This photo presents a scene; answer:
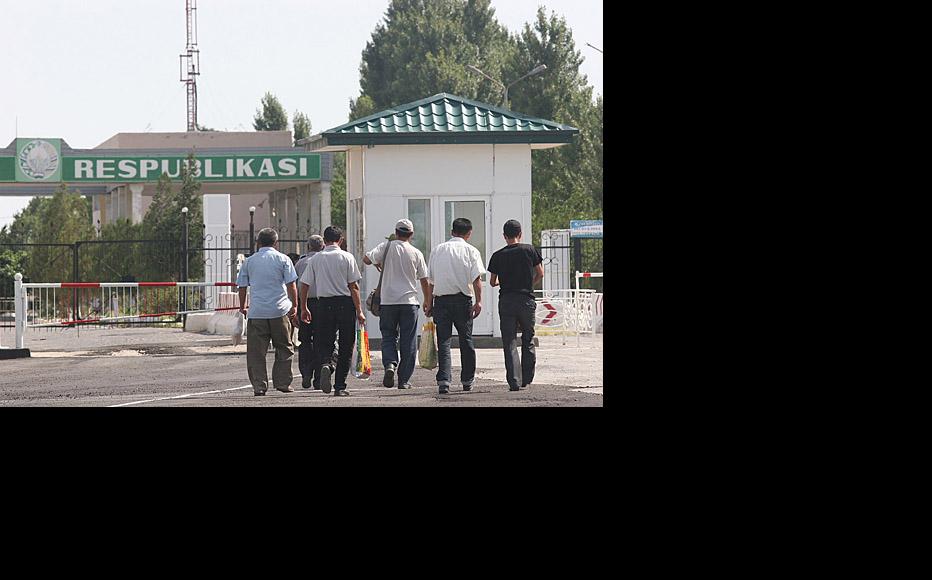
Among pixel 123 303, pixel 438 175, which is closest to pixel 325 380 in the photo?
pixel 438 175

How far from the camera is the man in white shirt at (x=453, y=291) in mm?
13562

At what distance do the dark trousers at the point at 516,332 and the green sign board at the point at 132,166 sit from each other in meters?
29.5

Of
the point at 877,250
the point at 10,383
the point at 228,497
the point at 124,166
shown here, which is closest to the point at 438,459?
the point at 228,497

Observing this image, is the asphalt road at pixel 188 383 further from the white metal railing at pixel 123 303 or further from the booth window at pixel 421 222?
the white metal railing at pixel 123 303

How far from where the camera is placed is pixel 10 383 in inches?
639

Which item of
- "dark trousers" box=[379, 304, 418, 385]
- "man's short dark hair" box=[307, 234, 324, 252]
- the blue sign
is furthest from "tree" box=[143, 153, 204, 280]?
"dark trousers" box=[379, 304, 418, 385]

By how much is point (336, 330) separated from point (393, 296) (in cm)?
67

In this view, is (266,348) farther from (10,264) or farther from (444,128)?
(10,264)

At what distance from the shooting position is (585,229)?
30875 millimetres

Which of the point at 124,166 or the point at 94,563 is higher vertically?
the point at 124,166

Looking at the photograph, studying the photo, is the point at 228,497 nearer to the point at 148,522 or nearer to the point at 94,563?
the point at 148,522

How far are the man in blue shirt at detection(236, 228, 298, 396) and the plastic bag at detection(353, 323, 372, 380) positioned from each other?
118 centimetres

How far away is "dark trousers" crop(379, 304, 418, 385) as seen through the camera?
13.8m

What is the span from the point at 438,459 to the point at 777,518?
72.7 inches
